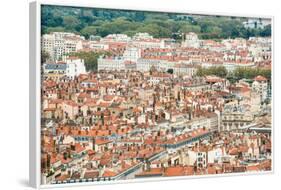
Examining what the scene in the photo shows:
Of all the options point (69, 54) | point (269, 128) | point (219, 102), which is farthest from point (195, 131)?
point (69, 54)

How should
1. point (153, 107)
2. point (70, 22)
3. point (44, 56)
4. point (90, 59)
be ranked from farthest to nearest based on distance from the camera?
1. point (153, 107)
2. point (90, 59)
3. point (70, 22)
4. point (44, 56)

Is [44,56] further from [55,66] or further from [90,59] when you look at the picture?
[90,59]

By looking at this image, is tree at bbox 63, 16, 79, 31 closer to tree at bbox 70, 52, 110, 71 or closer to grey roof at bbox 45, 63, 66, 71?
tree at bbox 70, 52, 110, 71

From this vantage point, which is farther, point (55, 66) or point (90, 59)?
point (90, 59)

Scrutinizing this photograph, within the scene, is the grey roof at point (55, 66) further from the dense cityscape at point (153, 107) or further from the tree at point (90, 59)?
the tree at point (90, 59)

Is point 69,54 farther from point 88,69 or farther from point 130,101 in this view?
point 130,101

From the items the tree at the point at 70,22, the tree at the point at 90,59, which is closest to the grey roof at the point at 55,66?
the tree at the point at 90,59

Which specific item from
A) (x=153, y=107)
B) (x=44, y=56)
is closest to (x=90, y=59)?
(x=44, y=56)

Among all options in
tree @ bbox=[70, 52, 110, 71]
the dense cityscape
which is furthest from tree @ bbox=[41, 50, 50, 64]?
tree @ bbox=[70, 52, 110, 71]

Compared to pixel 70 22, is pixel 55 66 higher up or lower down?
lower down

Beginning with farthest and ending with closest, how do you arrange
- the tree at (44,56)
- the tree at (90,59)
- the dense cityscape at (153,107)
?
the tree at (90,59) → the dense cityscape at (153,107) → the tree at (44,56)
